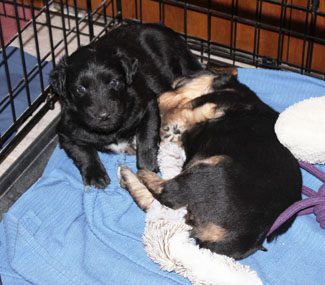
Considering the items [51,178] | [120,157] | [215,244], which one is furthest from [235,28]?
[215,244]

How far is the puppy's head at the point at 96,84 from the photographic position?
2602 mm

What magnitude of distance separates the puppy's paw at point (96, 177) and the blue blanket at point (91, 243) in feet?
0.09

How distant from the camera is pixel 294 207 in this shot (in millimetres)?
2398

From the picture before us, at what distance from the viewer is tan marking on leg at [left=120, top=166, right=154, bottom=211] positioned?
2.63m

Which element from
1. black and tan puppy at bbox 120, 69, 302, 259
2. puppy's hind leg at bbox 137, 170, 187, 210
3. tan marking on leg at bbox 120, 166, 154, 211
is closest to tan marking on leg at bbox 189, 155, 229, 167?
black and tan puppy at bbox 120, 69, 302, 259

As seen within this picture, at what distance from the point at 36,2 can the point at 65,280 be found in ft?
7.45

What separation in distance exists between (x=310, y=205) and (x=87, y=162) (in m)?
0.96

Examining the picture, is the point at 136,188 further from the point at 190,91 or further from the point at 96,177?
the point at 190,91

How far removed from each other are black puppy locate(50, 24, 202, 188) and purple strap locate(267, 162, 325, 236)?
650 mm

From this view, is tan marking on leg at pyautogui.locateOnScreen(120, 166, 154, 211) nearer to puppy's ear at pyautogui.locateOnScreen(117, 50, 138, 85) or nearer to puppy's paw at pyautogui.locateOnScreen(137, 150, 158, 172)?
puppy's paw at pyautogui.locateOnScreen(137, 150, 158, 172)

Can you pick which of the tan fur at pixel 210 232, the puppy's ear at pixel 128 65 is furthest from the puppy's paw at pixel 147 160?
the tan fur at pixel 210 232

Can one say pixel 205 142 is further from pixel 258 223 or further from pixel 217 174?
pixel 258 223

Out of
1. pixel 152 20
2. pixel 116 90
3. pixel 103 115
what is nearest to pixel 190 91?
pixel 116 90

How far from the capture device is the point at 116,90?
2.68 metres
